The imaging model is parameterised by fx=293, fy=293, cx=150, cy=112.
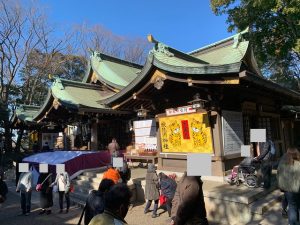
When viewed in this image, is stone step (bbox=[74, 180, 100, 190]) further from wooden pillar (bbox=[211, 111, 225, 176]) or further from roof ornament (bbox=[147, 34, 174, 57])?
roof ornament (bbox=[147, 34, 174, 57])

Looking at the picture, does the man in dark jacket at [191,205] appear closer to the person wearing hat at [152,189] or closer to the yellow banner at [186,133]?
the person wearing hat at [152,189]

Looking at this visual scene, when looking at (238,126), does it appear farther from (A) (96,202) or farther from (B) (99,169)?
(A) (96,202)

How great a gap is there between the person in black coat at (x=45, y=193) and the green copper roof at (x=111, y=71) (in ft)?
28.0

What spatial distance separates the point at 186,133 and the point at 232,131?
1.65 metres

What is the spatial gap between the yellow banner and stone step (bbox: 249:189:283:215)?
2551 millimetres

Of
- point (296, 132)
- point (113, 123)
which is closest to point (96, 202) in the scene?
point (113, 123)

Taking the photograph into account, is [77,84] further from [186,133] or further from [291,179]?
[291,179]

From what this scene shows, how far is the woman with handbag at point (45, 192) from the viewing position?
9617 millimetres

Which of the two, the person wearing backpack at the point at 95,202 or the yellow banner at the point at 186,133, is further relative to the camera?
the yellow banner at the point at 186,133

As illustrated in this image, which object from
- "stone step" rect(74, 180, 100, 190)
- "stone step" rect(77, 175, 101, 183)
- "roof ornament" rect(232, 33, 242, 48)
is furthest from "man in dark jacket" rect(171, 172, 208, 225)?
"roof ornament" rect(232, 33, 242, 48)

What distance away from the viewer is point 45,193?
9.62 metres

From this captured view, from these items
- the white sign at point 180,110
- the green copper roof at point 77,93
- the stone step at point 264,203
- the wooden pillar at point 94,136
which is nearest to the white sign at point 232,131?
the white sign at point 180,110

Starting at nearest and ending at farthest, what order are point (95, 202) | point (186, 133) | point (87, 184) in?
point (95, 202)
point (186, 133)
point (87, 184)

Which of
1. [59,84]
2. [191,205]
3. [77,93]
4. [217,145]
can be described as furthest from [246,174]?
[59,84]
